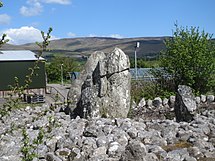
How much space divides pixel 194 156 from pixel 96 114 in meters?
4.78

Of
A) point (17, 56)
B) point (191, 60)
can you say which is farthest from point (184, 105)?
point (17, 56)

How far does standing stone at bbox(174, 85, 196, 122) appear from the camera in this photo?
10953 mm

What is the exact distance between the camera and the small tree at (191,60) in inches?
695

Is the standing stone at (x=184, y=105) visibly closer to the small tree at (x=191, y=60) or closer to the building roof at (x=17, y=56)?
the small tree at (x=191, y=60)

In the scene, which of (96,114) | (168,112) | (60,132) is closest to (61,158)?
(60,132)

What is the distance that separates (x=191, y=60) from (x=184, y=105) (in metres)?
6.98

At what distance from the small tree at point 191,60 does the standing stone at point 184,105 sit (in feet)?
20.9

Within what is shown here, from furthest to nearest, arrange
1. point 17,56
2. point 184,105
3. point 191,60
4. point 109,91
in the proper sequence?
point 17,56 → point 191,60 → point 109,91 → point 184,105

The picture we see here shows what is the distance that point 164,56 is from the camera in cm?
1886

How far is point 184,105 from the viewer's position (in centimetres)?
1111

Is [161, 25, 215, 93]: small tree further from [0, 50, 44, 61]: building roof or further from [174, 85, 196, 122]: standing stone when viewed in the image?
[0, 50, 44, 61]: building roof

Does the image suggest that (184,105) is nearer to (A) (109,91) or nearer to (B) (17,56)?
(A) (109,91)

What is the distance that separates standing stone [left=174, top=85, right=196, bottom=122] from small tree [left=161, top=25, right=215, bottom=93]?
637cm

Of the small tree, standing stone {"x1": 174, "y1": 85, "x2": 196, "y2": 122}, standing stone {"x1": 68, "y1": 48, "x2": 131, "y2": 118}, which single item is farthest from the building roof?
standing stone {"x1": 174, "y1": 85, "x2": 196, "y2": 122}
